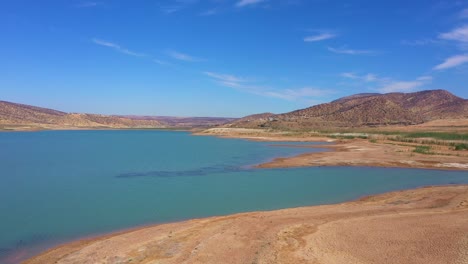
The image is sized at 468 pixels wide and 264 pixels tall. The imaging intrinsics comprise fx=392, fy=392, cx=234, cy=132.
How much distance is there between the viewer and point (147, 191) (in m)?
27.9

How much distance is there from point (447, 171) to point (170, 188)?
2698cm

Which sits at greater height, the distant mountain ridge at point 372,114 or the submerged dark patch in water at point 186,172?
the distant mountain ridge at point 372,114

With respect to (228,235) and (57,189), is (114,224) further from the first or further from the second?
(57,189)

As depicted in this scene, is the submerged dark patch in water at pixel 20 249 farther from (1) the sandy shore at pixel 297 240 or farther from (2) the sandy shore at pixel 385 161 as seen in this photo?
(2) the sandy shore at pixel 385 161

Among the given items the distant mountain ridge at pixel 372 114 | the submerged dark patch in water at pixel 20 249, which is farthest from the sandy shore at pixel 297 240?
the distant mountain ridge at pixel 372 114

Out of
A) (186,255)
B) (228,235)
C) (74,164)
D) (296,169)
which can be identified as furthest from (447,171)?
(74,164)

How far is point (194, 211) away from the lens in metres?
21.6

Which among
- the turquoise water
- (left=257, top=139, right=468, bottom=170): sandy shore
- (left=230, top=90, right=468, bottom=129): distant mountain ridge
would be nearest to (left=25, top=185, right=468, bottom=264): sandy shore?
the turquoise water

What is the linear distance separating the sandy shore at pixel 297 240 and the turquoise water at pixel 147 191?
9.40 feet

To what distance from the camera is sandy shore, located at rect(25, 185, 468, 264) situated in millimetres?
12648

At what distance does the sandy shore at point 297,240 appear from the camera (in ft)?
41.5

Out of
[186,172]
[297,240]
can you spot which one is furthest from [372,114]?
[297,240]

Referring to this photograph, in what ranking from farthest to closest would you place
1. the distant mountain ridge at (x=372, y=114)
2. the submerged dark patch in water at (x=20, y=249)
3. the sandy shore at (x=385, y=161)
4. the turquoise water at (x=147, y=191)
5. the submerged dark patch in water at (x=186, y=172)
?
the distant mountain ridge at (x=372, y=114) → the sandy shore at (x=385, y=161) → the submerged dark patch in water at (x=186, y=172) → the turquoise water at (x=147, y=191) → the submerged dark patch in water at (x=20, y=249)

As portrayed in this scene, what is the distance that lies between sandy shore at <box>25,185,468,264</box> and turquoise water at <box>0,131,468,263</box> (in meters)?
2.86
